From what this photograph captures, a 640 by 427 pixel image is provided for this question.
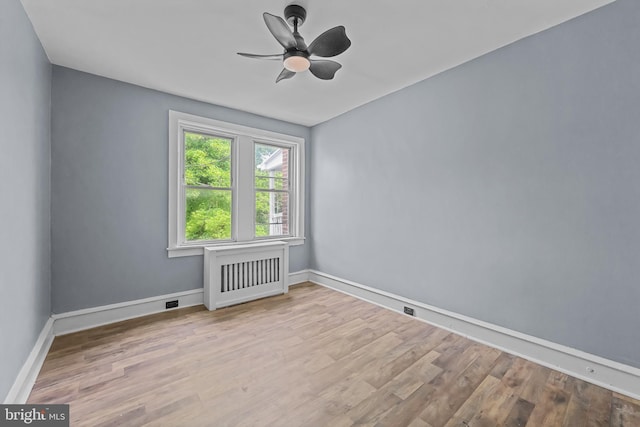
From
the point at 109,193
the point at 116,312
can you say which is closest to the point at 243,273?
the point at 116,312

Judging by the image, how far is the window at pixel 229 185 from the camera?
3.44 meters

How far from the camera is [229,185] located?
3896mm

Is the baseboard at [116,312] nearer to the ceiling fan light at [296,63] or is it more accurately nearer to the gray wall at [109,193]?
the gray wall at [109,193]

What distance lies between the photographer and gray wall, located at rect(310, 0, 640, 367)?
1854mm

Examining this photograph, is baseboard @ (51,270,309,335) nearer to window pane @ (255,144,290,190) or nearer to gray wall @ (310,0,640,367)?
window pane @ (255,144,290,190)

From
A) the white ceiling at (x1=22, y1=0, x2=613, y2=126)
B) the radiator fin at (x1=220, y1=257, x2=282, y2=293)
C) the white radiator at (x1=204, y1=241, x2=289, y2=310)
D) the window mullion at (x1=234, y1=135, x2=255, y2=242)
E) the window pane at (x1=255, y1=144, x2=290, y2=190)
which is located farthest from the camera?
the window pane at (x1=255, y1=144, x2=290, y2=190)

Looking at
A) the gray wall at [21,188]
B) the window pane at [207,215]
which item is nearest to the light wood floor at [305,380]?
the gray wall at [21,188]

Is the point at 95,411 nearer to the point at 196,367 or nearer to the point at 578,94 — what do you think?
the point at 196,367

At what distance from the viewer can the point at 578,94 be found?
2.00m

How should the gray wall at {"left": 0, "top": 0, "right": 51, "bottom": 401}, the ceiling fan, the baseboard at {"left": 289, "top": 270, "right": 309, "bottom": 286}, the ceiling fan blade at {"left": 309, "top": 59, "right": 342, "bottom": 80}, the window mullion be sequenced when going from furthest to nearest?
the baseboard at {"left": 289, "top": 270, "right": 309, "bottom": 286}
the window mullion
the ceiling fan blade at {"left": 309, "top": 59, "right": 342, "bottom": 80}
the ceiling fan
the gray wall at {"left": 0, "top": 0, "right": 51, "bottom": 401}

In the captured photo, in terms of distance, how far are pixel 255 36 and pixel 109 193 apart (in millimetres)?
2295

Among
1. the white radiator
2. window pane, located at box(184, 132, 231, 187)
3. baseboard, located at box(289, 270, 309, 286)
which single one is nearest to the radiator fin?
the white radiator

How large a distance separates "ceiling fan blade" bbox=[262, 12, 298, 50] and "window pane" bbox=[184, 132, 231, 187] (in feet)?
7.27

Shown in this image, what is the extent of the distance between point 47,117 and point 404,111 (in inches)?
144
